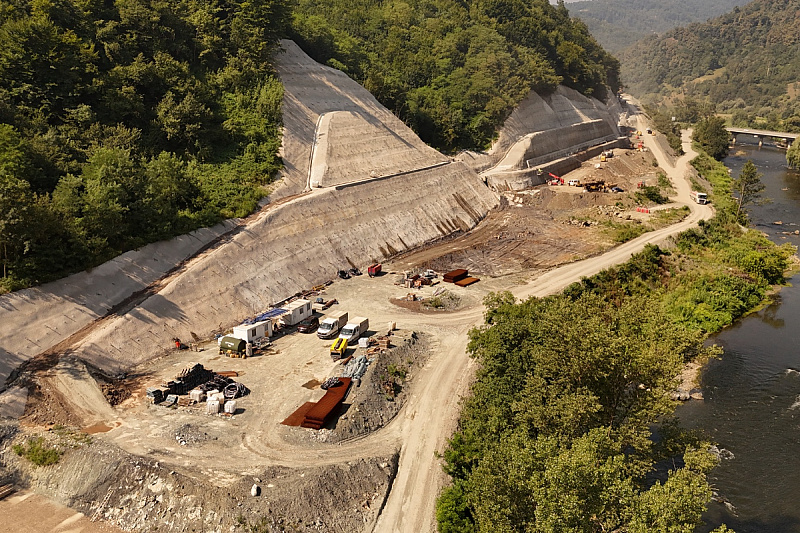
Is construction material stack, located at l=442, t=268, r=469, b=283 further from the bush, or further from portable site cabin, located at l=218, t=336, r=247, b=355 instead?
the bush

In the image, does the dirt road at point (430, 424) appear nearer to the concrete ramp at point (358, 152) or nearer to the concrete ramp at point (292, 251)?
the concrete ramp at point (292, 251)

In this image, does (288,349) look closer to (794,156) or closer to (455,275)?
(455,275)

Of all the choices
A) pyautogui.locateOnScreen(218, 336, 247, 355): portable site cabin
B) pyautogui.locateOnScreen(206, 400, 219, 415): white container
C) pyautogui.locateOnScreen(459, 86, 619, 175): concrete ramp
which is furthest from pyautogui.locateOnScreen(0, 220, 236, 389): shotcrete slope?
pyautogui.locateOnScreen(459, 86, 619, 175): concrete ramp

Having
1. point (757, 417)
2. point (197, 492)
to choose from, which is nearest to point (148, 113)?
point (197, 492)

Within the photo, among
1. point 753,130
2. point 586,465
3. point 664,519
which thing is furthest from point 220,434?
point 753,130

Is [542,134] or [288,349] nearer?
[288,349]

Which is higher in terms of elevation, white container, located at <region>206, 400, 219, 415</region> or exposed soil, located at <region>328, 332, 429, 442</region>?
white container, located at <region>206, 400, 219, 415</region>
